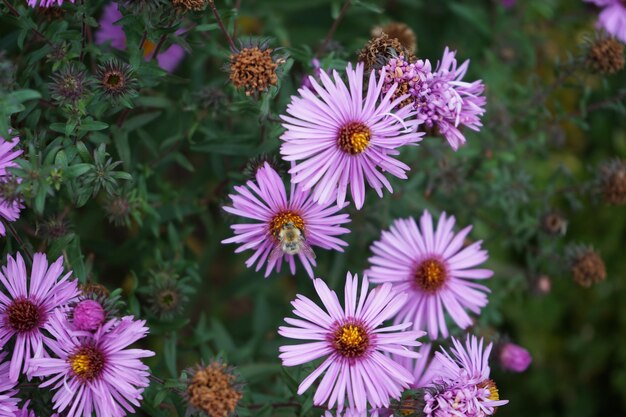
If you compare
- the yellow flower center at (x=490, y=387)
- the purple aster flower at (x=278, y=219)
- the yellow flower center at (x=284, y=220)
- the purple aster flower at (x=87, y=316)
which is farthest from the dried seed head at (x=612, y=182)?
the purple aster flower at (x=87, y=316)

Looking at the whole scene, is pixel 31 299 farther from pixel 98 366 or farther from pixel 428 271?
pixel 428 271

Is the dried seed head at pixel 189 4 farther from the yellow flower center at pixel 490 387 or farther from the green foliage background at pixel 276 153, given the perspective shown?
the yellow flower center at pixel 490 387

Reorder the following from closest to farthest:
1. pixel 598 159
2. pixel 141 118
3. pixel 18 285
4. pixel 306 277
→ pixel 18 285 < pixel 141 118 < pixel 306 277 < pixel 598 159

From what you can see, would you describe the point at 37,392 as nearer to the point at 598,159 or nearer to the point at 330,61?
the point at 330,61

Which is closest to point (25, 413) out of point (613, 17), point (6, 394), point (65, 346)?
point (6, 394)

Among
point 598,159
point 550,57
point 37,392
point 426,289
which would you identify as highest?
point 550,57

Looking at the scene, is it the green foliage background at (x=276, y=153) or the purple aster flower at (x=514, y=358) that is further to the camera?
the purple aster flower at (x=514, y=358)

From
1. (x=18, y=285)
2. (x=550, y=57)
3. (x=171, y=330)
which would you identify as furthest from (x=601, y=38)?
(x=18, y=285)
